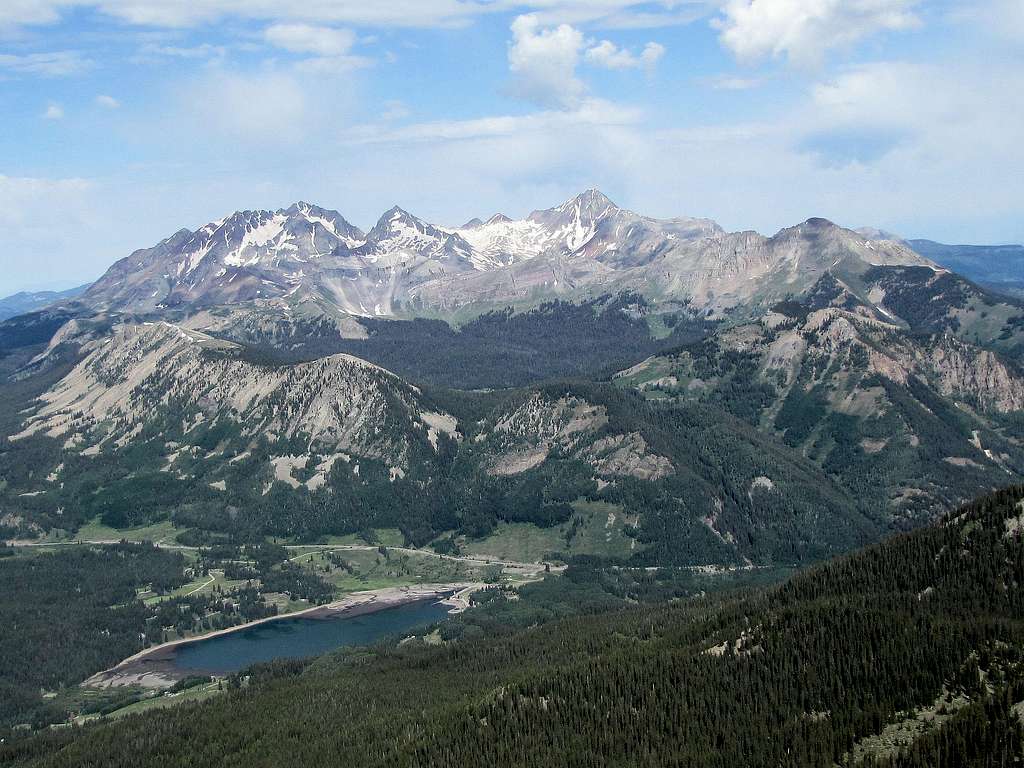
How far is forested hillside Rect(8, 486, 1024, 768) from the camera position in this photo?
129250mm

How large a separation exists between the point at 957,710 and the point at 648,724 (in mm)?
38835

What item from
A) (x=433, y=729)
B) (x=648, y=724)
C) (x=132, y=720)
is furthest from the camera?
(x=132, y=720)

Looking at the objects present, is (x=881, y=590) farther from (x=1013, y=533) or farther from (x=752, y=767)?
(x=752, y=767)

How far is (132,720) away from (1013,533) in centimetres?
14494

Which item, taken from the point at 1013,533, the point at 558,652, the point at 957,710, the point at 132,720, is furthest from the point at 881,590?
the point at 132,720

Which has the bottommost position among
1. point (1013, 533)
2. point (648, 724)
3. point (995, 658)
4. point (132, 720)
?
point (132, 720)

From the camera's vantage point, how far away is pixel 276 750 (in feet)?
525

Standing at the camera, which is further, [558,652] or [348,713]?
[558,652]

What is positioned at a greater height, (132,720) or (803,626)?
(803,626)

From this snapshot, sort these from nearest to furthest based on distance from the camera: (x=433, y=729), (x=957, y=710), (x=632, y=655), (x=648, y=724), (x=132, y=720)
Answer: (x=957, y=710)
(x=648, y=724)
(x=433, y=729)
(x=632, y=655)
(x=132, y=720)

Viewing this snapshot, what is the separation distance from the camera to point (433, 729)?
154m

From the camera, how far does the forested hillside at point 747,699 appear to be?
424 feet

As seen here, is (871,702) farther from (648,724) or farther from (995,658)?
(648,724)

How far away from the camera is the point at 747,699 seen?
470 feet
